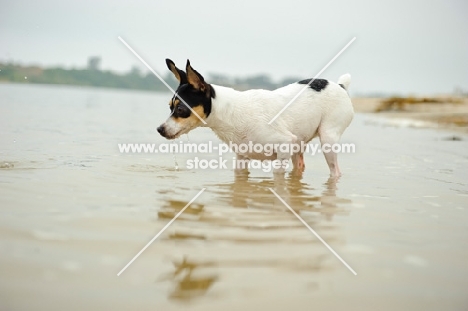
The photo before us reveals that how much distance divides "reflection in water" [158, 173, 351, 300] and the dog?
110 centimetres

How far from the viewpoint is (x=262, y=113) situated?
284 inches

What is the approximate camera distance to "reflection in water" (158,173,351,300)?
3.17m

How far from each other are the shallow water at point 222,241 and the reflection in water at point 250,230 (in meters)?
0.01

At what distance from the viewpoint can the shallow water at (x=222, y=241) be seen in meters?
2.80

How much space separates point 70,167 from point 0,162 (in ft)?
3.17

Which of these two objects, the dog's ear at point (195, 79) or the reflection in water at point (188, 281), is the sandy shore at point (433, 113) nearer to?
the dog's ear at point (195, 79)

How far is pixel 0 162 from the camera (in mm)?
7055

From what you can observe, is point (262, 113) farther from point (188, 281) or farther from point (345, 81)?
point (188, 281)

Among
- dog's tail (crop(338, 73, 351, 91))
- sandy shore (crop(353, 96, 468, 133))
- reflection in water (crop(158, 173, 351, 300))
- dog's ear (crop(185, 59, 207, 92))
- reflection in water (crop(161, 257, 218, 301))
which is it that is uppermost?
dog's tail (crop(338, 73, 351, 91))

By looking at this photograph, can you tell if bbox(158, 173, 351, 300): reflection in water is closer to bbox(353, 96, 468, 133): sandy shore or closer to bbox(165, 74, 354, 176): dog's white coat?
bbox(165, 74, 354, 176): dog's white coat

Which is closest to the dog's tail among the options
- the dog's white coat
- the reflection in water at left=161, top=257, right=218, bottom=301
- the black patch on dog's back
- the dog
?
the dog

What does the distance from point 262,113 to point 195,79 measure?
3.86 ft

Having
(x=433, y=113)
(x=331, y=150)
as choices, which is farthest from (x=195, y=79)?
(x=433, y=113)

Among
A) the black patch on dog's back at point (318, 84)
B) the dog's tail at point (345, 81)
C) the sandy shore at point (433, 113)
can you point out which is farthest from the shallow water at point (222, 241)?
the sandy shore at point (433, 113)
